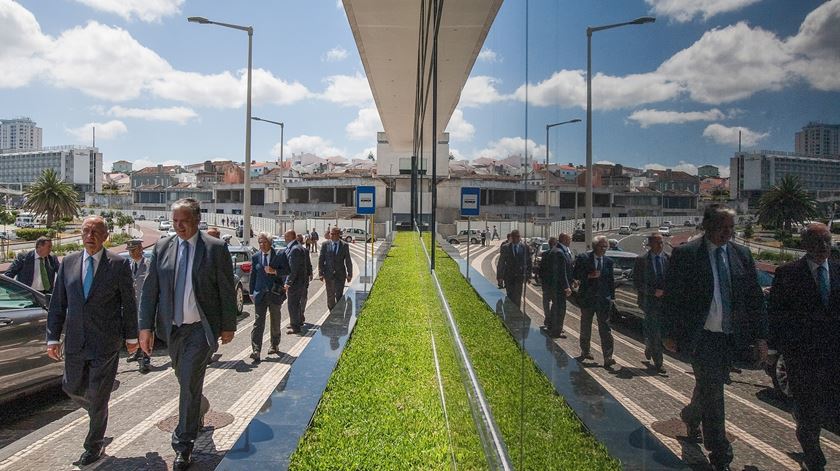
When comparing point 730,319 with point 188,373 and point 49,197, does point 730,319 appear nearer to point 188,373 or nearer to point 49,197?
point 188,373

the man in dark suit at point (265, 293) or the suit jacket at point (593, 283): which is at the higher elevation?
the suit jacket at point (593, 283)

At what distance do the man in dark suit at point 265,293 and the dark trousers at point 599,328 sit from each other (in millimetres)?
7055

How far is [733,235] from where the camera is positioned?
2.92ft

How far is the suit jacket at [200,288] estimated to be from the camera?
4391mm

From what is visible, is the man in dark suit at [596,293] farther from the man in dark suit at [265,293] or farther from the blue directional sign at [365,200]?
the blue directional sign at [365,200]

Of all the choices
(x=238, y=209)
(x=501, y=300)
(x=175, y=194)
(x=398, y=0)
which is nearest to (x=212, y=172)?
(x=175, y=194)

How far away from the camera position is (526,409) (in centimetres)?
221

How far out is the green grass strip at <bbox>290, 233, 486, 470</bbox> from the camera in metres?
3.71

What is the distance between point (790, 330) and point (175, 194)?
4228 inches

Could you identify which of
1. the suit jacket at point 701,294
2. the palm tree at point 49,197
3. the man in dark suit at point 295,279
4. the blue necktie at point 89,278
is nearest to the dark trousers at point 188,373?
the blue necktie at point 89,278

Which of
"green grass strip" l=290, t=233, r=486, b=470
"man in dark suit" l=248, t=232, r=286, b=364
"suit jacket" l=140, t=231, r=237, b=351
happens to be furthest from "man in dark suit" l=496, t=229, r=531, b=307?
"man in dark suit" l=248, t=232, r=286, b=364

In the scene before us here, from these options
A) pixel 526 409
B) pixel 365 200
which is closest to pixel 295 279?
pixel 365 200

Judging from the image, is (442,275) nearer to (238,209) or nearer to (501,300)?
(501,300)

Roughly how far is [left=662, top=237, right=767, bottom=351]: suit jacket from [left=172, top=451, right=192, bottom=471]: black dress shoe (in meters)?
4.11
